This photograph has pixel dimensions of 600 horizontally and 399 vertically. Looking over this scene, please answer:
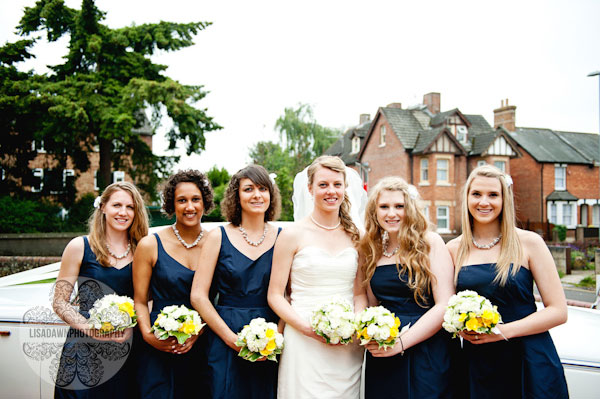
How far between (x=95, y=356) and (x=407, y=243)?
96.5 inches

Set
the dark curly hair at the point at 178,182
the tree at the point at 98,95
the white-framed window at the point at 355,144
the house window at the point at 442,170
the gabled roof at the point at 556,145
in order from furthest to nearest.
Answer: the white-framed window at the point at 355,144, the gabled roof at the point at 556,145, the house window at the point at 442,170, the tree at the point at 98,95, the dark curly hair at the point at 178,182

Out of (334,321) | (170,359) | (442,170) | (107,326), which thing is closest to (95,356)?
(107,326)

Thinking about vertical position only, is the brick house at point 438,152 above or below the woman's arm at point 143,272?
above

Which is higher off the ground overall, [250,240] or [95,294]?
[250,240]

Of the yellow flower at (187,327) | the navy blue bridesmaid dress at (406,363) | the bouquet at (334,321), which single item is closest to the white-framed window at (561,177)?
the navy blue bridesmaid dress at (406,363)

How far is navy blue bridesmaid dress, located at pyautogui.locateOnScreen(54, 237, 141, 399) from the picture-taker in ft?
10.5

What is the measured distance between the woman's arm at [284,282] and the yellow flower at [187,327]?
60 centimetres

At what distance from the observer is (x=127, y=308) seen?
9.89 ft

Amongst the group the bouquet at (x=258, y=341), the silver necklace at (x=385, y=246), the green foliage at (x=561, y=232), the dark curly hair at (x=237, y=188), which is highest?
the dark curly hair at (x=237, y=188)

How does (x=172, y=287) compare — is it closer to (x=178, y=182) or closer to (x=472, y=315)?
(x=178, y=182)

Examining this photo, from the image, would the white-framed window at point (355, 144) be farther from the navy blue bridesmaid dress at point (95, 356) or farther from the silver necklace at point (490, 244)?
the navy blue bridesmaid dress at point (95, 356)

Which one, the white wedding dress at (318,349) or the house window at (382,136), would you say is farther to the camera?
the house window at (382,136)

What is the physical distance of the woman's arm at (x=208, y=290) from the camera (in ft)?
10.2

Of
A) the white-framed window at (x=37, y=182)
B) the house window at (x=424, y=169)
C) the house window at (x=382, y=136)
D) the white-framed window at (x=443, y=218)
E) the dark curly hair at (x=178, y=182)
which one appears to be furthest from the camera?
the house window at (x=382, y=136)
